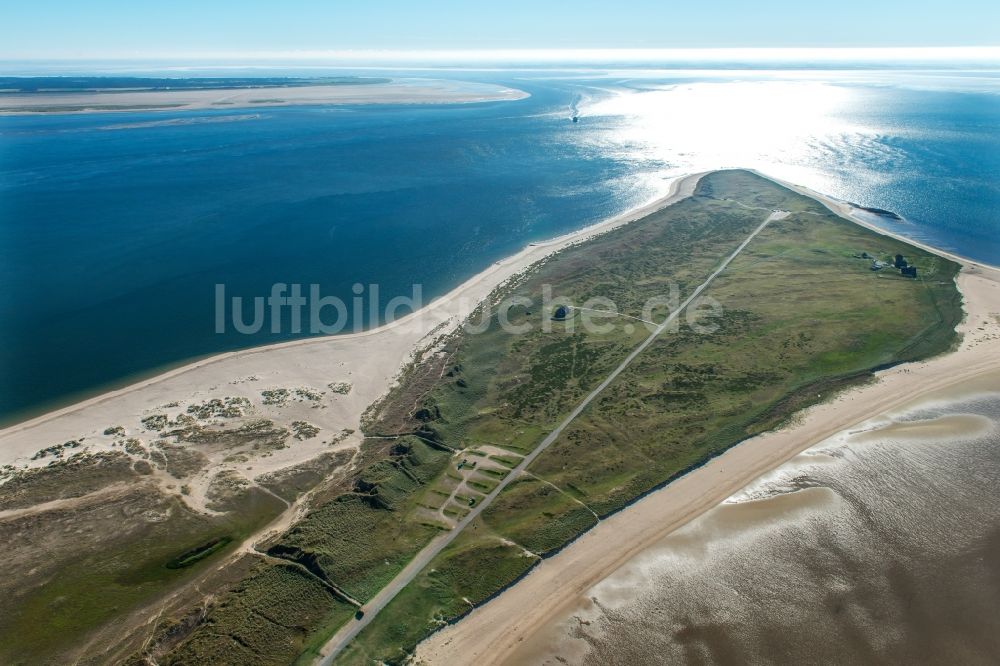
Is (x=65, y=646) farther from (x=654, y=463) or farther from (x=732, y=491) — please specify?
(x=732, y=491)

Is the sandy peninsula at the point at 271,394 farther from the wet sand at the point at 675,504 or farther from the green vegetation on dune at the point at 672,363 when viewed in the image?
the wet sand at the point at 675,504

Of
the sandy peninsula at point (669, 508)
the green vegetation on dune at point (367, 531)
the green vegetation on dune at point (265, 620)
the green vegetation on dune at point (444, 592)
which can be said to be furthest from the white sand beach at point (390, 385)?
A: the green vegetation on dune at point (265, 620)

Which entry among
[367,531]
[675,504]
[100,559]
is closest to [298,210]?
[100,559]

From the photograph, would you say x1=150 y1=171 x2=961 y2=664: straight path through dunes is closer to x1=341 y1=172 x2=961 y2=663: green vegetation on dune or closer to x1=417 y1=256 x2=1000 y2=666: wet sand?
x1=341 y1=172 x2=961 y2=663: green vegetation on dune

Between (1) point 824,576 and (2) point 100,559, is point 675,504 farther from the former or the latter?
(2) point 100,559

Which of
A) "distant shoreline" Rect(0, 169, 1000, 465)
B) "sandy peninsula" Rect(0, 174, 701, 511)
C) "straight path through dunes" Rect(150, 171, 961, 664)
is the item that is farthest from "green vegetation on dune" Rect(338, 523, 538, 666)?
"distant shoreline" Rect(0, 169, 1000, 465)

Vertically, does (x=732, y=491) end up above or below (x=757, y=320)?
below

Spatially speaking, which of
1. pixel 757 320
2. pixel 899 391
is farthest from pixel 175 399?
pixel 899 391
